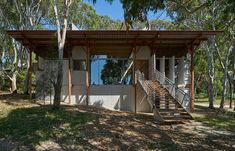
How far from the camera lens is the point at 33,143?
9.16 meters

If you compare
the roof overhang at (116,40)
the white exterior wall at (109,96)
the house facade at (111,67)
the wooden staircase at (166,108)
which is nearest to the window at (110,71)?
the house facade at (111,67)

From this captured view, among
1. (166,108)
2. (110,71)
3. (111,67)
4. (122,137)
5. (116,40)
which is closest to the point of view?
(122,137)

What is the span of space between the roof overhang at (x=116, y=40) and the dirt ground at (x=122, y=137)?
539 centimetres

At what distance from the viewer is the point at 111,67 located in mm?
18844

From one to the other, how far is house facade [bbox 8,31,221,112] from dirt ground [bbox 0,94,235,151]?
17.0 ft

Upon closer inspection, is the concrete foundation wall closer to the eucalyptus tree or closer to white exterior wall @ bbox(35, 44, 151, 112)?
white exterior wall @ bbox(35, 44, 151, 112)

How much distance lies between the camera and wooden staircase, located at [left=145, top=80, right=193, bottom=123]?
13.1 meters

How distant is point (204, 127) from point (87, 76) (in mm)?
7859

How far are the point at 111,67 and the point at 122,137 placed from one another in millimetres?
9105

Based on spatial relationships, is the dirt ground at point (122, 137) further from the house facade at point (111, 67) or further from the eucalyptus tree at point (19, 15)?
the eucalyptus tree at point (19, 15)

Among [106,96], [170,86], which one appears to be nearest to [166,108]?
[170,86]

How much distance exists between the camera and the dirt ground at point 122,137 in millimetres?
9148

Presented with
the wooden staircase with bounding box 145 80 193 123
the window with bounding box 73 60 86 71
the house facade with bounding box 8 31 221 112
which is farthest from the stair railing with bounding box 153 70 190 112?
the window with bounding box 73 60 86 71

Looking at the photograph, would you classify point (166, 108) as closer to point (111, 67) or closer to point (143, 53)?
point (143, 53)
